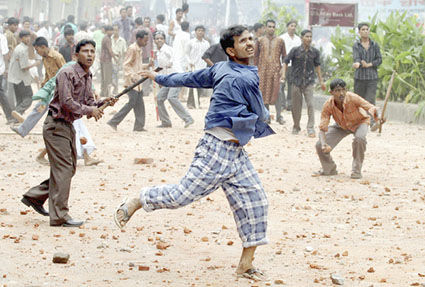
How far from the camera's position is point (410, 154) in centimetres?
1191

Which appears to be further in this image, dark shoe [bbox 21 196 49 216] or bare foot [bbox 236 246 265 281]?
dark shoe [bbox 21 196 49 216]

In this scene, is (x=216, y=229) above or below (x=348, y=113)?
below

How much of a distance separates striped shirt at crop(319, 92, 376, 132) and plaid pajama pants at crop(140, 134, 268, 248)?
14.1 feet

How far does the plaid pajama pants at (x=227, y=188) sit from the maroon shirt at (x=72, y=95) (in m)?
1.58

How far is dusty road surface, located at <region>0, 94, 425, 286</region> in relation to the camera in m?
5.56

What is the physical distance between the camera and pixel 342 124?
32.4ft

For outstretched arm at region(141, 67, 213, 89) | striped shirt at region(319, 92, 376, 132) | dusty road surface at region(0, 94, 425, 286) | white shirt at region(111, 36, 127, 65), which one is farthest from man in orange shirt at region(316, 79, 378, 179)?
white shirt at region(111, 36, 127, 65)

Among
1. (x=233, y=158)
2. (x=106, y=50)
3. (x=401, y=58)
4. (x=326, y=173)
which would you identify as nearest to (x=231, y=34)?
(x=233, y=158)

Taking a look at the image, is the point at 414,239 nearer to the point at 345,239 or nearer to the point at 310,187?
the point at 345,239

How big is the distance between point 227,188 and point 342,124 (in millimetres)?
4643

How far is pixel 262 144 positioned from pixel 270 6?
358 inches

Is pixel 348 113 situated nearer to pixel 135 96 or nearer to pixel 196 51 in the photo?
pixel 135 96

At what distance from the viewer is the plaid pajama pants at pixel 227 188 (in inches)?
212

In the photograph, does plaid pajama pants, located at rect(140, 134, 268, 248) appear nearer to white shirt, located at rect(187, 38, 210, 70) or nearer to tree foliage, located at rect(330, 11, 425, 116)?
tree foliage, located at rect(330, 11, 425, 116)
